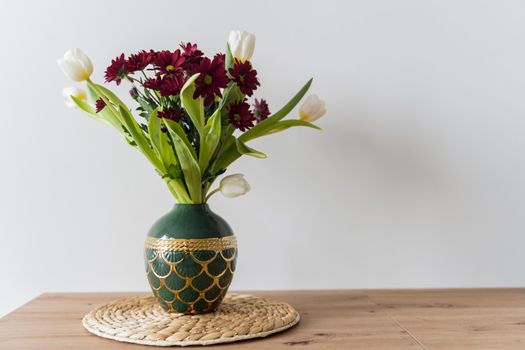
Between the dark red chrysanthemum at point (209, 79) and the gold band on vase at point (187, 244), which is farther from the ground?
the dark red chrysanthemum at point (209, 79)

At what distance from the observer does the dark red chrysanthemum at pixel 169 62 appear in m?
0.92

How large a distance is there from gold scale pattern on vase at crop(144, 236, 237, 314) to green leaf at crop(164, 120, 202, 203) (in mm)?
96

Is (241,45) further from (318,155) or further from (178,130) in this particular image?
(318,155)

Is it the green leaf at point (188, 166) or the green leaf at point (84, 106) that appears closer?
the green leaf at point (188, 166)

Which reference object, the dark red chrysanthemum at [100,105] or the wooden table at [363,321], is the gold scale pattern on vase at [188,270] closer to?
the wooden table at [363,321]

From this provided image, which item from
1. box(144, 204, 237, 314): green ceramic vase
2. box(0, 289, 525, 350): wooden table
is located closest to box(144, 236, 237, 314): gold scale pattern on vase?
box(144, 204, 237, 314): green ceramic vase

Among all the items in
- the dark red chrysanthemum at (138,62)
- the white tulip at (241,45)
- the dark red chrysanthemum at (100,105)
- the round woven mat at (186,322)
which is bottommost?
the round woven mat at (186,322)

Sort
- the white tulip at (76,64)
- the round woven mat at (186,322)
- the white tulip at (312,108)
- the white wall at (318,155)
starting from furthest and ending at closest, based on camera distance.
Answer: the white wall at (318,155)
the white tulip at (312,108)
the white tulip at (76,64)
the round woven mat at (186,322)

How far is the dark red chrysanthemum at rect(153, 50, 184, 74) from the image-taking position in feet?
3.03

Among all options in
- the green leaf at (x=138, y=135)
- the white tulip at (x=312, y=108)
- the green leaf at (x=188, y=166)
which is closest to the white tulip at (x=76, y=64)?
the green leaf at (x=138, y=135)

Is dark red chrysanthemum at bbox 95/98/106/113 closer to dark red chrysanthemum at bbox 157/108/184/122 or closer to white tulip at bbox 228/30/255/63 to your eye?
dark red chrysanthemum at bbox 157/108/184/122

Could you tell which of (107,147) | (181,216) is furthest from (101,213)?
(181,216)

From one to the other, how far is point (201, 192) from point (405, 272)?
0.62m

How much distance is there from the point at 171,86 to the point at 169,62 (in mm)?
46
